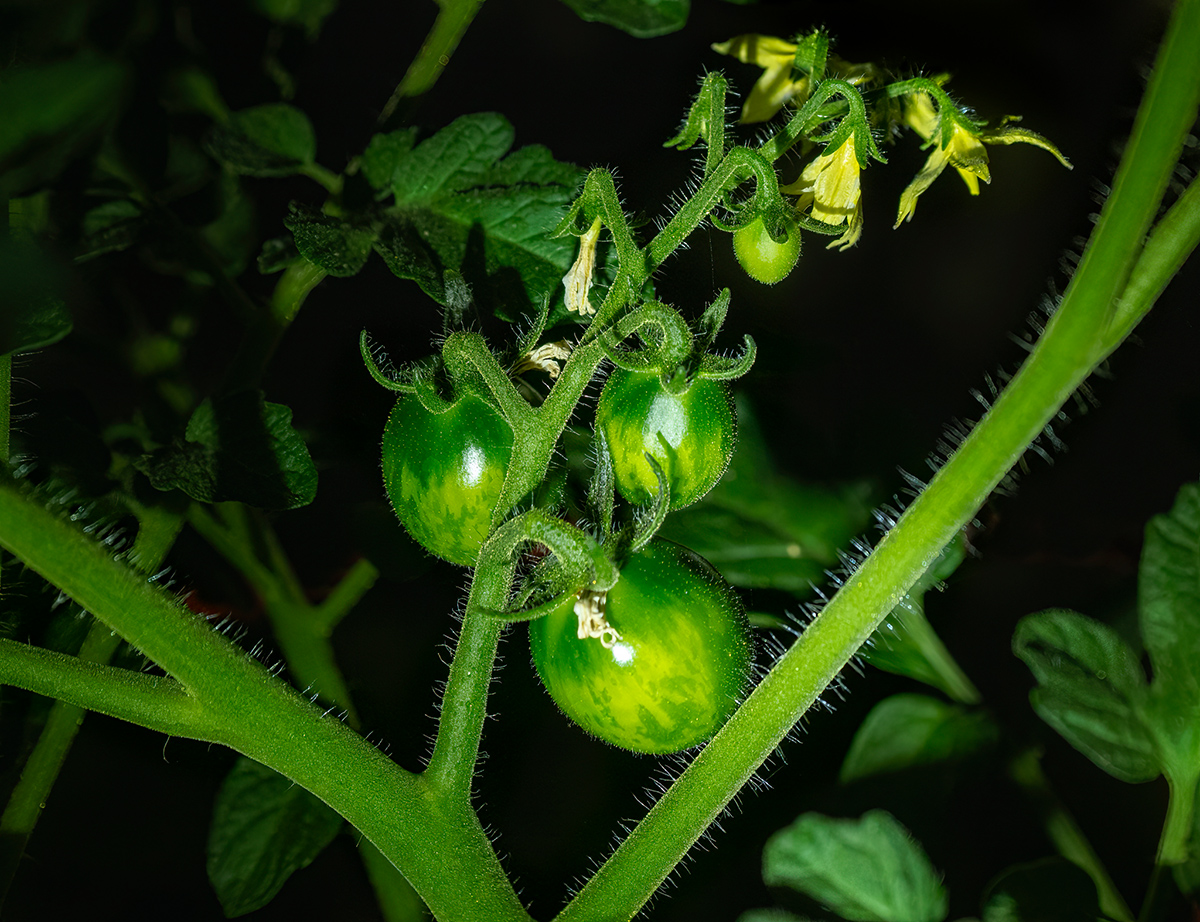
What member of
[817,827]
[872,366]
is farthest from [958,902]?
[872,366]

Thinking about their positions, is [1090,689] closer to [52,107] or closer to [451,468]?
[451,468]

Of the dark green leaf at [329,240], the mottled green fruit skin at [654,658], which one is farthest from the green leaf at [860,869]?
the dark green leaf at [329,240]

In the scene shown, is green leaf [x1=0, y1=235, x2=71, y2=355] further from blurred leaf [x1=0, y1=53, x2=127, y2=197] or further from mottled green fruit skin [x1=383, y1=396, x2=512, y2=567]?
mottled green fruit skin [x1=383, y1=396, x2=512, y2=567]

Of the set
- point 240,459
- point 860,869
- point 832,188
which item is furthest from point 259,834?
point 832,188

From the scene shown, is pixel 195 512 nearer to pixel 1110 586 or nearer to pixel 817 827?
pixel 817 827

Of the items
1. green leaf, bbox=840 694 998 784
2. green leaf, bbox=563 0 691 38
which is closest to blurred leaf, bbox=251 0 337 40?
green leaf, bbox=563 0 691 38
